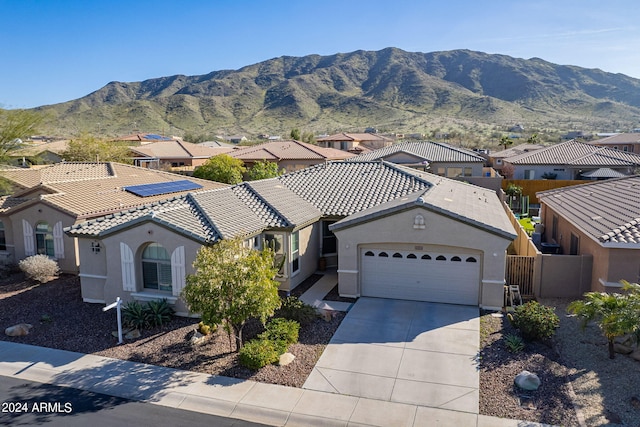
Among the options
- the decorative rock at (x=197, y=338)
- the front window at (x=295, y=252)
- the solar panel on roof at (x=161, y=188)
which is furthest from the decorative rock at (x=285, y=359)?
the solar panel on roof at (x=161, y=188)

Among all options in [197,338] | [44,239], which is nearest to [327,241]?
[197,338]

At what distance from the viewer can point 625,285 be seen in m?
12.2

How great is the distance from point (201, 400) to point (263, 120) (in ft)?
422

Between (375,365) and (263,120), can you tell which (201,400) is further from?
(263,120)

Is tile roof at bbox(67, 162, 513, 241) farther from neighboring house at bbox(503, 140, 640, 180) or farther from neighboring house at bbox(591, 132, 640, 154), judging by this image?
neighboring house at bbox(591, 132, 640, 154)

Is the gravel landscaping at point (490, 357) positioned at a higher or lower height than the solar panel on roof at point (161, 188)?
lower

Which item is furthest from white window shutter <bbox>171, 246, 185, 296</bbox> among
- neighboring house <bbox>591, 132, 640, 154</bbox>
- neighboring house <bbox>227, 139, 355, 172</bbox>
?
neighboring house <bbox>591, 132, 640, 154</bbox>

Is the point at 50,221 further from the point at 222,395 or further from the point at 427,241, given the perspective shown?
the point at 427,241

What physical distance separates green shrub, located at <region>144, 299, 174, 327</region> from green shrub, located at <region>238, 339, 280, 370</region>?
3940mm

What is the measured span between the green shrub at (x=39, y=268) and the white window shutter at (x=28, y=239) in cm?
140

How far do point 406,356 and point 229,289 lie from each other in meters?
5.19

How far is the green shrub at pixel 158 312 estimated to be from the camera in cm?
1552

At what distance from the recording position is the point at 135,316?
1549 centimetres

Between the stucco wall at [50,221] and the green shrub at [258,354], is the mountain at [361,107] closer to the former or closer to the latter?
the stucco wall at [50,221]
